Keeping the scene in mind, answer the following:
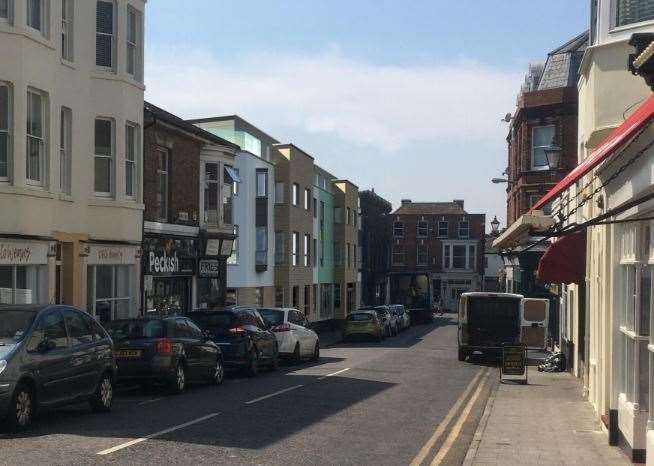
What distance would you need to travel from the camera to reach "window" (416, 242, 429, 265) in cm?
9779

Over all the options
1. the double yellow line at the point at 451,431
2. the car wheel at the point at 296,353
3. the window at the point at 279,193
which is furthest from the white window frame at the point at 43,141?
the window at the point at 279,193

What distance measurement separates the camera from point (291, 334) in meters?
26.4

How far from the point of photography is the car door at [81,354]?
1288 centimetres

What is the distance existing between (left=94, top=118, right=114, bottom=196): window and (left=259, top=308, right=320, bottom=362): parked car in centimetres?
643

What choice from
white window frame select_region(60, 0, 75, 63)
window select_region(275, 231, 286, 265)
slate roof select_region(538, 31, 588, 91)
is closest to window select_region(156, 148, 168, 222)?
white window frame select_region(60, 0, 75, 63)

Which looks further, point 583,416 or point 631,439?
point 583,416

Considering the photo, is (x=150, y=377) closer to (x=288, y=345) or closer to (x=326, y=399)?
(x=326, y=399)

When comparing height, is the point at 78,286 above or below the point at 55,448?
above

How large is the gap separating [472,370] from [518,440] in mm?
14410

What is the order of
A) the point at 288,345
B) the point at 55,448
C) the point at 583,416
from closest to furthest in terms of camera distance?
the point at 55,448 → the point at 583,416 → the point at 288,345

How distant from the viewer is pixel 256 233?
43219 mm

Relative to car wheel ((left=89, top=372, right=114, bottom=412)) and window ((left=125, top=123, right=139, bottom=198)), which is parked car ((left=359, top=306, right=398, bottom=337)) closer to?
window ((left=125, top=123, right=139, bottom=198))

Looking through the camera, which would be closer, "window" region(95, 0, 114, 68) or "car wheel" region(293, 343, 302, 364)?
"window" region(95, 0, 114, 68)

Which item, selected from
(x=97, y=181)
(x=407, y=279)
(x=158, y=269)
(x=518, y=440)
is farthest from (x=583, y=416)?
(x=407, y=279)
